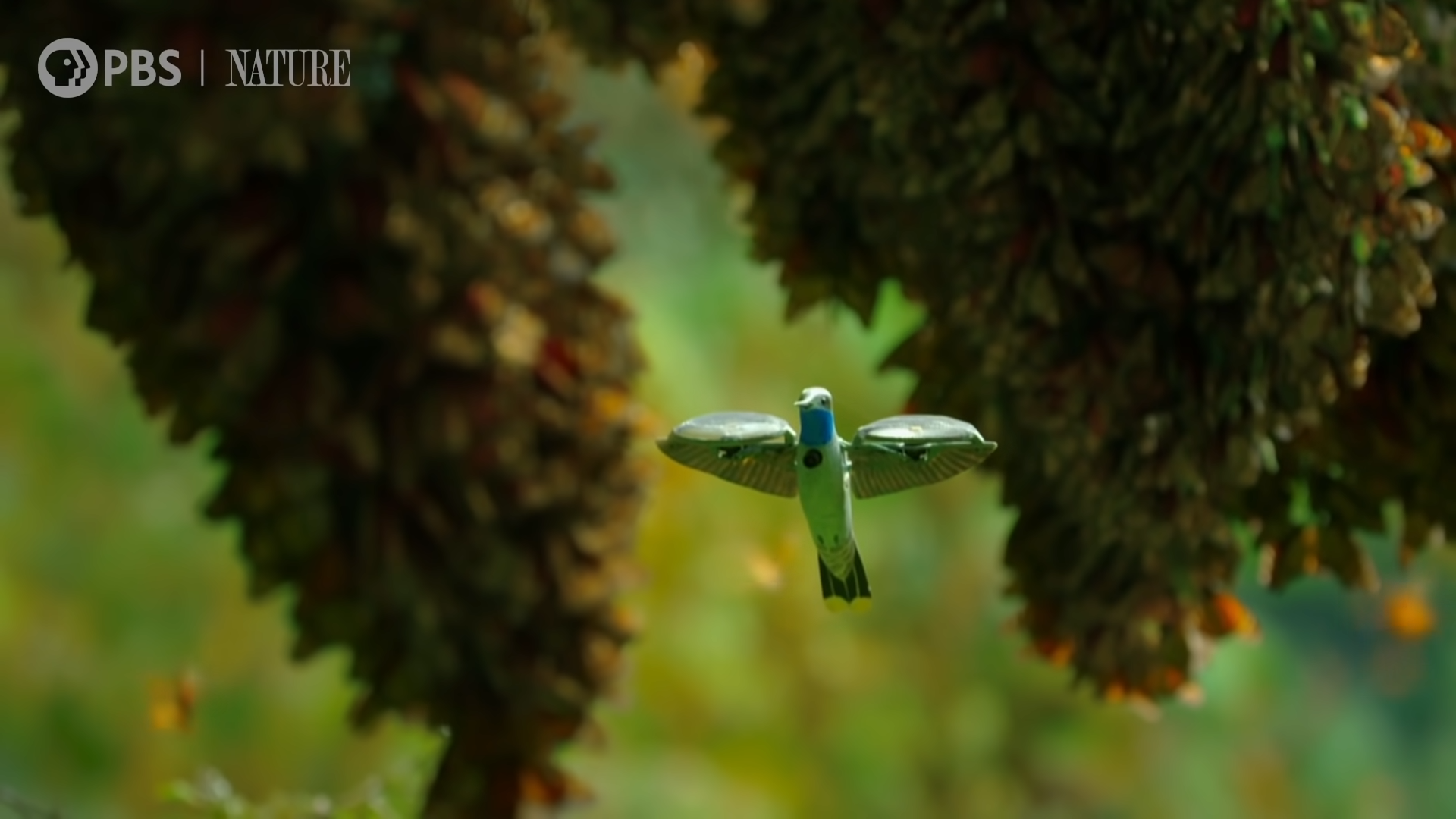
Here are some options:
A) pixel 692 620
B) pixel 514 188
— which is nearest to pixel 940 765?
pixel 692 620

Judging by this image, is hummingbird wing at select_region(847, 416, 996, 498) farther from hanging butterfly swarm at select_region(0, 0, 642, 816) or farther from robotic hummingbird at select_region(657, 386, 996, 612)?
hanging butterfly swarm at select_region(0, 0, 642, 816)

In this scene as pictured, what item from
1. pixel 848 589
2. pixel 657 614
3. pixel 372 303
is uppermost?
pixel 657 614

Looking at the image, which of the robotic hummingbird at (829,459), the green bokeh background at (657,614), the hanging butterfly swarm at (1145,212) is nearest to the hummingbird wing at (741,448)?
the robotic hummingbird at (829,459)

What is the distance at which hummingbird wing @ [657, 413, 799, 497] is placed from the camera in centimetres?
31

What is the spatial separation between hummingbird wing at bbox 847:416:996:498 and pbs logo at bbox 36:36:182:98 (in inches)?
11.6

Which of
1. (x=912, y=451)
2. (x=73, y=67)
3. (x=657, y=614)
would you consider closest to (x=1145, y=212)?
(x=912, y=451)

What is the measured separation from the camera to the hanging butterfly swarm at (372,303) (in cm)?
54

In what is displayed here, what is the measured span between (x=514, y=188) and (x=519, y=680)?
17cm

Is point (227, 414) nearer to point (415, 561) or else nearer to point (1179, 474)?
point (415, 561)

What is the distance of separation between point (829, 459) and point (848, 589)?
2 cm

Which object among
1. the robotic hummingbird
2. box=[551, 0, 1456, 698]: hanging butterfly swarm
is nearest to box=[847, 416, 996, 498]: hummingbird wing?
the robotic hummingbird

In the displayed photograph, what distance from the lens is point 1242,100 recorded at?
0.51 m

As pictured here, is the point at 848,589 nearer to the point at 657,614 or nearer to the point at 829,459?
the point at 829,459

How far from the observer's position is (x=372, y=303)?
0.54m
